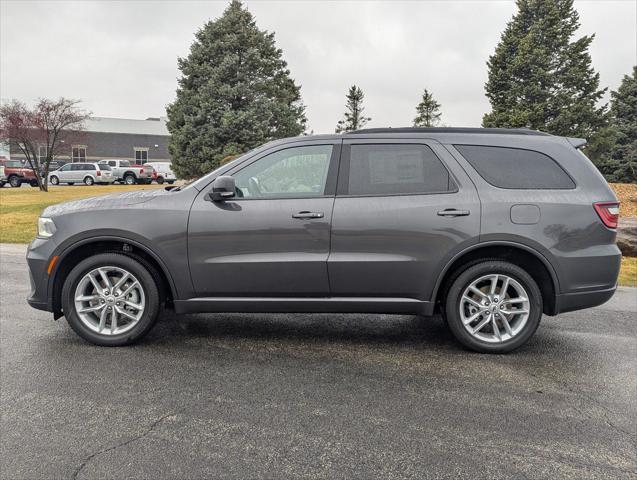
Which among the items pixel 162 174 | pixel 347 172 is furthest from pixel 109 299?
pixel 162 174

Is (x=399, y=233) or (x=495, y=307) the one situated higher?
(x=399, y=233)

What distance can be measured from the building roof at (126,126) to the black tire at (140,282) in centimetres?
6087

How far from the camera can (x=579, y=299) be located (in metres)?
4.27

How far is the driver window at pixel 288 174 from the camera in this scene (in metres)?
4.36

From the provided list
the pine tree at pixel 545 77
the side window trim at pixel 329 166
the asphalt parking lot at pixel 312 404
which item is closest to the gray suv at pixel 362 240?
the side window trim at pixel 329 166

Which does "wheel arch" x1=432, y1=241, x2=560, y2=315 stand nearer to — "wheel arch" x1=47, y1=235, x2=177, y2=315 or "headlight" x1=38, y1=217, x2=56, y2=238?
"wheel arch" x1=47, y1=235, x2=177, y2=315

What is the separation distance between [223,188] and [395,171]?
4.76 ft

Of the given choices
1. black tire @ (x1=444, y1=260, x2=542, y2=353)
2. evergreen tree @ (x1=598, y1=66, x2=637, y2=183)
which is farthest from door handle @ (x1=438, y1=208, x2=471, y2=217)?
evergreen tree @ (x1=598, y1=66, x2=637, y2=183)

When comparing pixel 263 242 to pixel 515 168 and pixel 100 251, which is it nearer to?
pixel 100 251

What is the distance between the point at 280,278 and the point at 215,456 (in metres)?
1.76

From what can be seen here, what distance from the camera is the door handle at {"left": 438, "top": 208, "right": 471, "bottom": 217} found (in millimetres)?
4207

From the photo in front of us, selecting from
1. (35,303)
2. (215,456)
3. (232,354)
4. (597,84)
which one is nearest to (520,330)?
(232,354)

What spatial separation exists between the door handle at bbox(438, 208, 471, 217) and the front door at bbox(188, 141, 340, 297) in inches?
35.9

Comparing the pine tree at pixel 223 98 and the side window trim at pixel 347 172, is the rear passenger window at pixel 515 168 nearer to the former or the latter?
the side window trim at pixel 347 172
